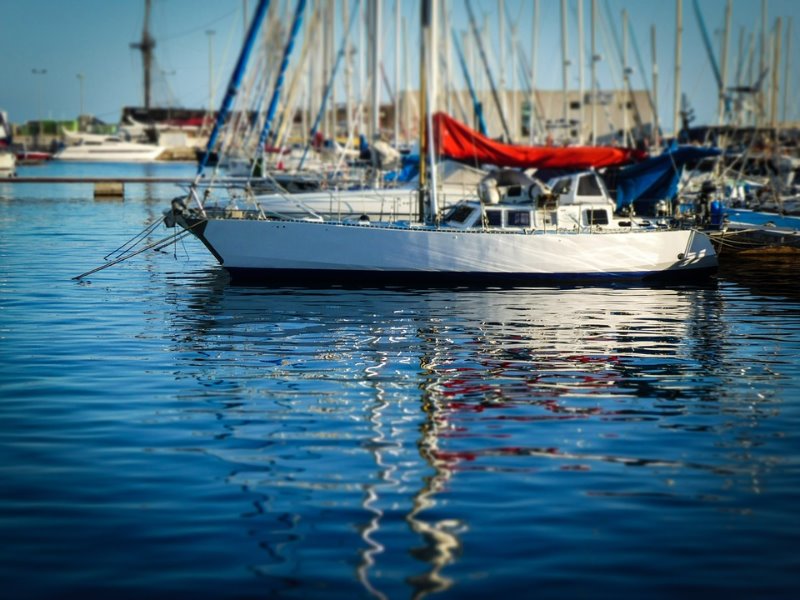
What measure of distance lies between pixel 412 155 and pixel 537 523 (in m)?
39.2

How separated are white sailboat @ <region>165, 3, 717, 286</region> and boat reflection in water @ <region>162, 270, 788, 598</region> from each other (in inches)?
183

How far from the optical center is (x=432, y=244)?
30.1 m

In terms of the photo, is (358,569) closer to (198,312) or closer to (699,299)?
(198,312)

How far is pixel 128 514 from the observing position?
1074 cm

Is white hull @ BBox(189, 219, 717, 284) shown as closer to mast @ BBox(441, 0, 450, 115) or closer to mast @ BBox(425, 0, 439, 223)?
mast @ BBox(425, 0, 439, 223)

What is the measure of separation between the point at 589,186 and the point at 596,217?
6.20ft

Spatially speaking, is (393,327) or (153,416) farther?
(393,327)

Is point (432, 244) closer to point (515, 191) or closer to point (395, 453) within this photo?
point (515, 191)

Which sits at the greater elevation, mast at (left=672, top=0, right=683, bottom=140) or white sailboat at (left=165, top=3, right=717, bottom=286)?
mast at (left=672, top=0, right=683, bottom=140)

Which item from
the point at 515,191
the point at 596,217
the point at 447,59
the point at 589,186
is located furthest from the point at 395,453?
the point at 447,59

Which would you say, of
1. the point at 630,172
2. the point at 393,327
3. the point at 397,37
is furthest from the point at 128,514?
the point at 397,37

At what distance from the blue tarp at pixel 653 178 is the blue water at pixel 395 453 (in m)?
13.1

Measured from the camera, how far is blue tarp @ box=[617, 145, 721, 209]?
3856 cm

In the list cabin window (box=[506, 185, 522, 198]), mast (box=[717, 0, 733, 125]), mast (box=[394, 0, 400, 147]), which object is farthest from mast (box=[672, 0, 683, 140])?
cabin window (box=[506, 185, 522, 198])
